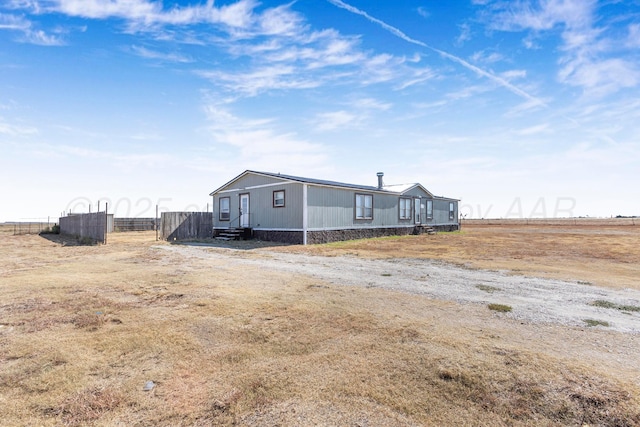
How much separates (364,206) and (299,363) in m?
19.3

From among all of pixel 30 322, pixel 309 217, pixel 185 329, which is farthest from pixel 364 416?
pixel 309 217

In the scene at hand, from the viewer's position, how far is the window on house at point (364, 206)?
71.6 feet

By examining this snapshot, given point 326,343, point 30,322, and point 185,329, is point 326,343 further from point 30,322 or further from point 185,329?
point 30,322

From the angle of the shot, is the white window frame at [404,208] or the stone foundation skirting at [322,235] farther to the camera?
the white window frame at [404,208]

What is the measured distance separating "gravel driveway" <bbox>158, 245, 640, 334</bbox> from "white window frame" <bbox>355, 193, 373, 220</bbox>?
438 inches

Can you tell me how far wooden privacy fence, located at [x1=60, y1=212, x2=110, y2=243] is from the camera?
18.7 m

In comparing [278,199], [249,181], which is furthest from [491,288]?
[249,181]

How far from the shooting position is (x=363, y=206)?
22.3 meters

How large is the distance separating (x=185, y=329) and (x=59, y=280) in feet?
17.2

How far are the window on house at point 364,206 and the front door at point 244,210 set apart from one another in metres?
7.08

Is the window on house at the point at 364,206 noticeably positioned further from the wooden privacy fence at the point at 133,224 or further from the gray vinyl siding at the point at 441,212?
the wooden privacy fence at the point at 133,224

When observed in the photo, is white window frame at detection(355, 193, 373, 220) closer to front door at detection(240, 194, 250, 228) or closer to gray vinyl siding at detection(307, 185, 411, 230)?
gray vinyl siding at detection(307, 185, 411, 230)

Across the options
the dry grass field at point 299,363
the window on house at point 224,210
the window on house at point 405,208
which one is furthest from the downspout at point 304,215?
the dry grass field at point 299,363

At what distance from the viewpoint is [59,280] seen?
7668mm
